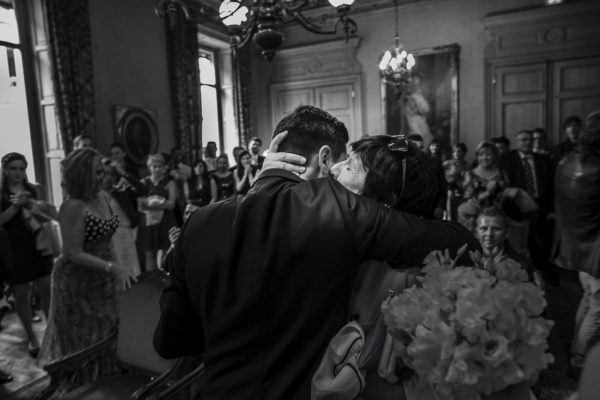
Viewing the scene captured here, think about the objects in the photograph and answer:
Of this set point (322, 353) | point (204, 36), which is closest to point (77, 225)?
point (322, 353)

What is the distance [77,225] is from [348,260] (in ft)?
7.30

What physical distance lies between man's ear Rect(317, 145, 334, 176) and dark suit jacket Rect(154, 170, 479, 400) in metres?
0.16

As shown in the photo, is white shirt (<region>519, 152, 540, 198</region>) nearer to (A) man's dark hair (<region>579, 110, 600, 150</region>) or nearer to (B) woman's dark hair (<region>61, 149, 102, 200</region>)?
(A) man's dark hair (<region>579, 110, 600, 150</region>)

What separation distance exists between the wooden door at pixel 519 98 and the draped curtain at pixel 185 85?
5.46m

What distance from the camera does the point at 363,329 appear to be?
1.12 m

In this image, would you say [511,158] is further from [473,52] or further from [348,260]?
[348,260]

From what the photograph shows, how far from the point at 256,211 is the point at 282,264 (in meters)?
0.15

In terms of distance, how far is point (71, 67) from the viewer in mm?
5793

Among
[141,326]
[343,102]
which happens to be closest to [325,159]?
[141,326]

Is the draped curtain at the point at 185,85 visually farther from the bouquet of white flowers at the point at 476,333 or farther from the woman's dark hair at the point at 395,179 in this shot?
the bouquet of white flowers at the point at 476,333

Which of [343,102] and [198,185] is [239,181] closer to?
[198,185]

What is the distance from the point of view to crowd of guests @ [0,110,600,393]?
4.76ft

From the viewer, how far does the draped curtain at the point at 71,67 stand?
5617 mm

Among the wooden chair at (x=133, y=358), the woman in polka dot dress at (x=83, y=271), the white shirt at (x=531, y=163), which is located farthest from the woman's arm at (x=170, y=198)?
the white shirt at (x=531, y=163)
